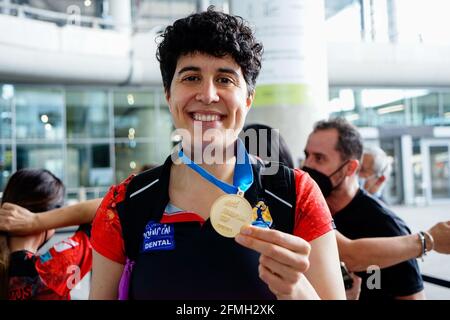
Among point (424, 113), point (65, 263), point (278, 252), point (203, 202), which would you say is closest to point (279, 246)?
point (278, 252)

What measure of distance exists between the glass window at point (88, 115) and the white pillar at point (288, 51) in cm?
677

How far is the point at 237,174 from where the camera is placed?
3.31ft

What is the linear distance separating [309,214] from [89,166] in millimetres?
8618

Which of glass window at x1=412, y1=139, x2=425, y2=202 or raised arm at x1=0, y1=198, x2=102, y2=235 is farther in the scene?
glass window at x1=412, y1=139, x2=425, y2=202

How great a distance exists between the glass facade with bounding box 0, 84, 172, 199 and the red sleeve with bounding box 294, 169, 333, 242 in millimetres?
7892

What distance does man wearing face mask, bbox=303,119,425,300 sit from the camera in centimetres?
148

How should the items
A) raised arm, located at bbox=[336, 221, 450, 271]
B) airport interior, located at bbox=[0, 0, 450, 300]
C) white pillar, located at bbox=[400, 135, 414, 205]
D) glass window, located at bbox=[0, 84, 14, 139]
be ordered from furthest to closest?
white pillar, located at bbox=[400, 135, 414, 205]
glass window, located at bbox=[0, 84, 14, 139]
airport interior, located at bbox=[0, 0, 450, 300]
raised arm, located at bbox=[336, 221, 450, 271]

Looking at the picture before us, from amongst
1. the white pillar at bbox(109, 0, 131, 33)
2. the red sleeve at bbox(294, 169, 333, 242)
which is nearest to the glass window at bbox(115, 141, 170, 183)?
the white pillar at bbox(109, 0, 131, 33)

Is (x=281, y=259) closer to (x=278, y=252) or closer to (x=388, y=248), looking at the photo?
(x=278, y=252)

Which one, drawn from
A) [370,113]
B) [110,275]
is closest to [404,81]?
[370,113]

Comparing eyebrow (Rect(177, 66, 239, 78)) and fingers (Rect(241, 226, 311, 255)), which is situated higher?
eyebrow (Rect(177, 66, 239, 78))

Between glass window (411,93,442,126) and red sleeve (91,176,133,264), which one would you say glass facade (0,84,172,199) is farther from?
red sleeve (91,176,133,264)

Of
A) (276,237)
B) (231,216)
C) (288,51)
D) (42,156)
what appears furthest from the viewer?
(42,156)
